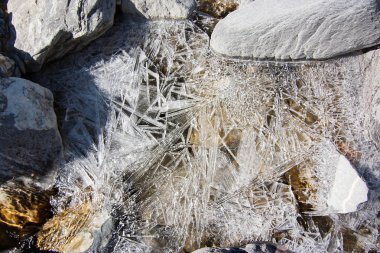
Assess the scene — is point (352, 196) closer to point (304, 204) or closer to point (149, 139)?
point (304, 204)

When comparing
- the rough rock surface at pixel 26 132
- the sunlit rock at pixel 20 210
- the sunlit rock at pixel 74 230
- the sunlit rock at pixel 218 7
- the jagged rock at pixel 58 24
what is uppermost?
the jagged rock at pixel 58 24

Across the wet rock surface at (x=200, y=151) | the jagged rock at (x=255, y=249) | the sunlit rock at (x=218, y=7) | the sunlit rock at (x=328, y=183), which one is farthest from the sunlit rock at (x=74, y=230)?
the sunlit rock at (x=218, y=7)

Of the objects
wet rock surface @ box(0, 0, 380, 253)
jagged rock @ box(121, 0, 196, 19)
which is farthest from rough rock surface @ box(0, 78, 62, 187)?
jagged rock @ box(121, 0, 196, 19)

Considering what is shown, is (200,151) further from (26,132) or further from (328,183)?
(26,132)

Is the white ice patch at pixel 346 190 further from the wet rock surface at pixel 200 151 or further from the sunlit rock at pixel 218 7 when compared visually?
the sunlit rock at pixel 218 7

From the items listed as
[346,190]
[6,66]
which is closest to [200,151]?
[346,190]

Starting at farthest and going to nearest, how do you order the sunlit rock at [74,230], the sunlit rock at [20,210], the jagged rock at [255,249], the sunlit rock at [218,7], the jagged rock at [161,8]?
the sunlit rock at [218,7]
the jagged rock at [161,8]
the sunlit rock at [20,210]
the sunlit rock at [74,230]
the jagged rock at [255,249]
